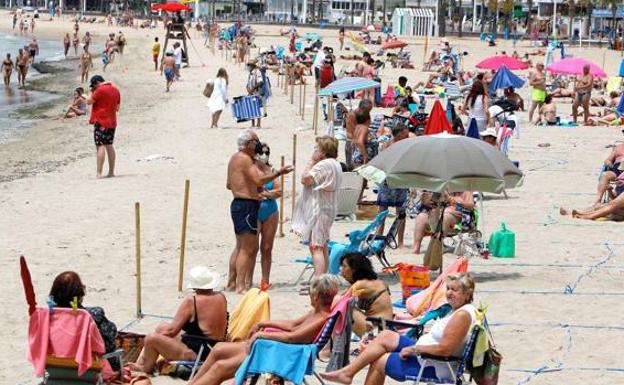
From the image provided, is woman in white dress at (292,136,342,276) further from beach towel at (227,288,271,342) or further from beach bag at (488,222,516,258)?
beach bag at (488,222,516,258)

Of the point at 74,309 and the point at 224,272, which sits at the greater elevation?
the point at 74,309

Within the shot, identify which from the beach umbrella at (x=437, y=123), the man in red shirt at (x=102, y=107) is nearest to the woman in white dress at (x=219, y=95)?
the man in red shirt at (x=102, y=107)

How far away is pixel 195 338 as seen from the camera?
25.3 ft

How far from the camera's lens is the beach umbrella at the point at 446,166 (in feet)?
32.8

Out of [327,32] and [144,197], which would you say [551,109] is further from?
[327,32]

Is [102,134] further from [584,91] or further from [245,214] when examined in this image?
[584,91]

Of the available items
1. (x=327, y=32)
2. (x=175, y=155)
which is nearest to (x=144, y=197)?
(x=175, y=155)

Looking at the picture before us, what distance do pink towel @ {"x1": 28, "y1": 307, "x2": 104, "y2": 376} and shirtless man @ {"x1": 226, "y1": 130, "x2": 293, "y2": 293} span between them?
3.12 meters

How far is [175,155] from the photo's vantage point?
64.2 ft

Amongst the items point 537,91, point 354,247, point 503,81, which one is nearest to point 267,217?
point 354,247

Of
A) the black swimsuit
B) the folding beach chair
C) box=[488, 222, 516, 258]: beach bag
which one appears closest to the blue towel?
the black swimsuit

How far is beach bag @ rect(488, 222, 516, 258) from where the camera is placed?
11.7 m

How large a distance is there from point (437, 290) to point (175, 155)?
11543 mm

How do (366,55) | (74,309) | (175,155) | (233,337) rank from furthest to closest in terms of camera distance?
1. (366,55)
2. (175,155)
3. (233,337)
4. (74,309)
